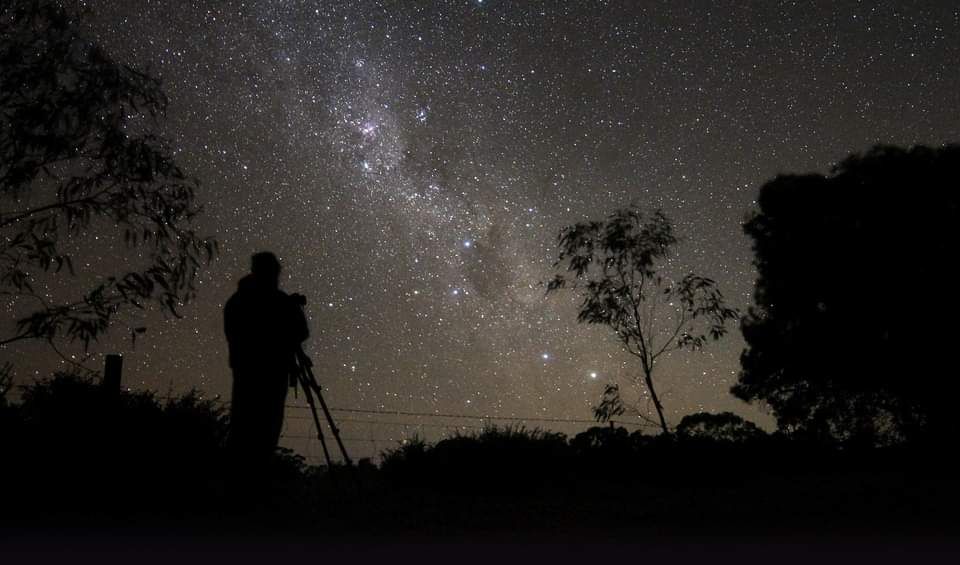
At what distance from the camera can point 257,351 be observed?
7082 millimetres

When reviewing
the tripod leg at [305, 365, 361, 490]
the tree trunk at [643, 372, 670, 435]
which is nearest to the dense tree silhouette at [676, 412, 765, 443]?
the tree trunk at [643, 372, 670, 435]

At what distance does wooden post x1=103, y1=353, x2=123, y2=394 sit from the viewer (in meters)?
8.42

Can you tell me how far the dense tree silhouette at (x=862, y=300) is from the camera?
1905cm

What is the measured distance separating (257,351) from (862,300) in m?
17.2

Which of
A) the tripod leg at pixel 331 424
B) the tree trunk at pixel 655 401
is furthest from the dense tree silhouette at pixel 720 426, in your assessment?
the tripod leg at pixel 331 424

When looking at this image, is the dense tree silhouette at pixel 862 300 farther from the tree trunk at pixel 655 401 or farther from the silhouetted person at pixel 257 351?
the silhouetted person at pixel 257 351

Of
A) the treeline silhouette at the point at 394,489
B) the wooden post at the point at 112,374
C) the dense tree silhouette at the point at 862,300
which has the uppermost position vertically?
the dense tree silhouette at the point at 862,300

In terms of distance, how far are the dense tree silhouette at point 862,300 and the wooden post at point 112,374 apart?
15977 mm

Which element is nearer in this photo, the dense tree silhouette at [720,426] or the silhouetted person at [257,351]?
the silhouetted person at [257,351]

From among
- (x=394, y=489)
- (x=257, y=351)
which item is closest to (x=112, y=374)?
(x=257, y=351)

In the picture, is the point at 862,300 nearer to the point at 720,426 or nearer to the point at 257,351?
the point at 720,426

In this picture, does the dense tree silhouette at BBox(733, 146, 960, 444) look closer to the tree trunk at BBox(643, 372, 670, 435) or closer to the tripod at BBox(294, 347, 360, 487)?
the tree trunk at BBox(643, 372, 670, 435)

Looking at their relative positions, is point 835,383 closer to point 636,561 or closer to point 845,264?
point 845,264

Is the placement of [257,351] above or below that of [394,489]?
above
